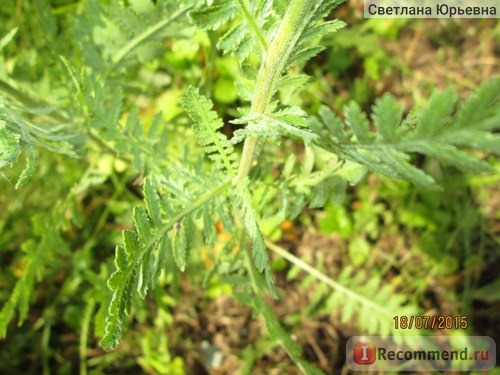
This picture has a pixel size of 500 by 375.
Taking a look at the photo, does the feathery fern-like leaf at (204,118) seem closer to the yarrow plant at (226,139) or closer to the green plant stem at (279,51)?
the yarrow plant at (226,139)

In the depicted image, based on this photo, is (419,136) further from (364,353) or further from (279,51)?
(364,353)

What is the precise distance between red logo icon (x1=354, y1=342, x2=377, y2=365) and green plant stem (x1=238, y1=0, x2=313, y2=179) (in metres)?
1.65

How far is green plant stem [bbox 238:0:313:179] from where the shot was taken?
808 millimetres

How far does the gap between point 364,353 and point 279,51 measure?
1.78 m

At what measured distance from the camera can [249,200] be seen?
44.7 inches

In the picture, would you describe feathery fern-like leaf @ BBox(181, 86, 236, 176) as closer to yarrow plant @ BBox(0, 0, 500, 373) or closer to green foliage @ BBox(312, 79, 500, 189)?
yarrow plant @ BBox(0, 0, 500, 373)

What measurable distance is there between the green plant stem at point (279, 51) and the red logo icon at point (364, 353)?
1.65 metres

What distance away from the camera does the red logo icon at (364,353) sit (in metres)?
2.27

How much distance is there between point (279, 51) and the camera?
2.87 feet

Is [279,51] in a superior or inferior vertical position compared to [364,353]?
superior
